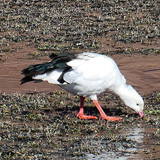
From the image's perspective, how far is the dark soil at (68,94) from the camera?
6359mm

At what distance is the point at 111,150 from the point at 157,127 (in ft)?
4.06

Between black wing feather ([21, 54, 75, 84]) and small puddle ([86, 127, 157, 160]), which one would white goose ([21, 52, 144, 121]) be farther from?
small puddle ([86, 127, 157, 160])

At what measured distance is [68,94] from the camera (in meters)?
8.89

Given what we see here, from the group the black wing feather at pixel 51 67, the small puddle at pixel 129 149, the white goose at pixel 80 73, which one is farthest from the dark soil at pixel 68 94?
the black wing feather at pixel 51 67

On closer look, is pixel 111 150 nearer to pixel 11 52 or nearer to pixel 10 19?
pixel 11 52

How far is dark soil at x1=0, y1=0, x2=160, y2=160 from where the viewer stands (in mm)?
6359

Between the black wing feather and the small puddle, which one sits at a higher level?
the black wing feather

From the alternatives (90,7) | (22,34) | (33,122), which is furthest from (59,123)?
(90,7)

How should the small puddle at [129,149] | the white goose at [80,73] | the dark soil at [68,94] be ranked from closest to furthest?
1. the small puddle at [129,149]
2. the dark soil at [68,94]
3. the white goose at [80,73]

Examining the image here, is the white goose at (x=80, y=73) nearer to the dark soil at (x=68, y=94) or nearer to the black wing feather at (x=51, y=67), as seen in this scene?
the black wing feather at (x=51, y=67)

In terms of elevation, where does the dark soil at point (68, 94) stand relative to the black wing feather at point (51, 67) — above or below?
below

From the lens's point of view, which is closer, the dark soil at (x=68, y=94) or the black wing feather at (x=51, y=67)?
the dark soil at (x=68, y=94)

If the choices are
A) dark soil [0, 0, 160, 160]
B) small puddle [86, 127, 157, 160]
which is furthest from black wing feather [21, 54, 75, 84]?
small puddle [86, 127, 157, 160]

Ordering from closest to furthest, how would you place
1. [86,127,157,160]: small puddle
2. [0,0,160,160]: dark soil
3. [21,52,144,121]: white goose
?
[86,127,157,160]: small puddle, [0,0,160,160]: dark soil, [21,52,144,121]: white goose
